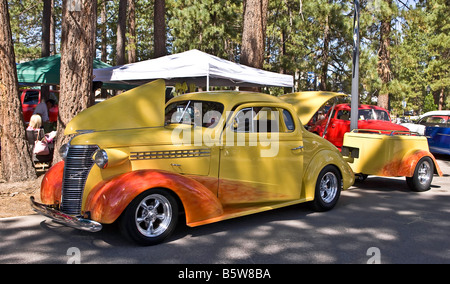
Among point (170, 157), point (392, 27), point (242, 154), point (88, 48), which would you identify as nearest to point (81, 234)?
point (170, 157)

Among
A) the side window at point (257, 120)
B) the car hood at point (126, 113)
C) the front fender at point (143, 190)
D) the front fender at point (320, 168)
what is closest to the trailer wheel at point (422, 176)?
the front fender at point (320, 168)

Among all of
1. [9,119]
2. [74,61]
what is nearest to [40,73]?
[9,119]

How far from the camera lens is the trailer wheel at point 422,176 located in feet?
26.0

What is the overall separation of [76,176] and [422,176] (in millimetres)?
6690

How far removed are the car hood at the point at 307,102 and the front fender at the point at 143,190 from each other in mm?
2388

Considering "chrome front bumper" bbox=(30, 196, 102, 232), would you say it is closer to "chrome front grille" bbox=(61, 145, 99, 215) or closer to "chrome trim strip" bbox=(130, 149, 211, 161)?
"chrome front grille" bbox=(61, 145, 99, 215)

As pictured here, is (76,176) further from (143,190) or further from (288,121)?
(288,121)

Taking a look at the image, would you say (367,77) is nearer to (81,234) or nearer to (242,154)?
(242,154)

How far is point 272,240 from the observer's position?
4.97m

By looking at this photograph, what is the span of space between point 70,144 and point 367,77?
688 inches

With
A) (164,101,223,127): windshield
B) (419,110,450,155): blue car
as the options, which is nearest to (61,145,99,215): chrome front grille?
(164,101,223,127): windshield

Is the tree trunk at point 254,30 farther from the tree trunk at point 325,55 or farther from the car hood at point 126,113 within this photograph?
the tree trunk at point 325,55

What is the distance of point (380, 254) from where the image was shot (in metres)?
4.50

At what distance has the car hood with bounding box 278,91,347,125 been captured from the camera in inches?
260
